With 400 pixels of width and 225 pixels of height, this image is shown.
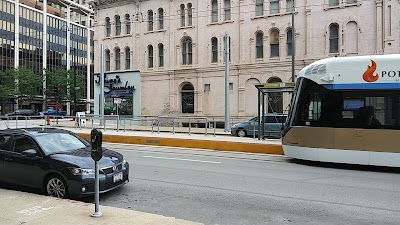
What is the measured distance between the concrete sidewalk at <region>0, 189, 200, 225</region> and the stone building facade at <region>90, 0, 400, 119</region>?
22935mm

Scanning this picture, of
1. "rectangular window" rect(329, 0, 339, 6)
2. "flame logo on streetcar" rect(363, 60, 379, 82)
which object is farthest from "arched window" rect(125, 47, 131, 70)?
"flame logo on streetcar" rect(363, 60, 379, 82)

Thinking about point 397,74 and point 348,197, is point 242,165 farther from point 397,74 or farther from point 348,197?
point 397,74

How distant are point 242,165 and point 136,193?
4.69m

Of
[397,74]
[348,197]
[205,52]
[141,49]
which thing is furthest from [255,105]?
[348,197]

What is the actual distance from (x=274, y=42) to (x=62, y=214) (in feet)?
89.7

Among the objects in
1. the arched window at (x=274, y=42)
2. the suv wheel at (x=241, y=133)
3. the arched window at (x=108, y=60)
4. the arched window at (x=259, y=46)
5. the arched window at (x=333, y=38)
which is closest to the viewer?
the suv wheel at (x=241, y=133)

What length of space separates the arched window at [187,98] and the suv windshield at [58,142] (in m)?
25.6

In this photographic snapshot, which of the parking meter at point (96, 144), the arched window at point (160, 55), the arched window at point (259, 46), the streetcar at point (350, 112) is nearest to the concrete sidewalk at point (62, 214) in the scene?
the parking meter at point (96, 144)

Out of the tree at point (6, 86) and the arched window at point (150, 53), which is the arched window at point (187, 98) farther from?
the tree at point (6, 86)

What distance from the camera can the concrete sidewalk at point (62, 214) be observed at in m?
5.22

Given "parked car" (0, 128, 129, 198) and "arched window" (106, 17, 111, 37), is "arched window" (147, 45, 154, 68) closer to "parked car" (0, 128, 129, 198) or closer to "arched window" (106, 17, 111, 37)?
"arched window" (106, 17, 111, 37)

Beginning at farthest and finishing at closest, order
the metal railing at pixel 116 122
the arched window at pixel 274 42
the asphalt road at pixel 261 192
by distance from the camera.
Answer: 1. the arched window at pixel 274 42
2. the metal railing at pixel 116 122
3. the asphalt road at pixel 261 192

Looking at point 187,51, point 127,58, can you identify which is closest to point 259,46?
point 187,51

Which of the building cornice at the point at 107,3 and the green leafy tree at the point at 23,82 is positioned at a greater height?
the building cornice at the point at 107,3
